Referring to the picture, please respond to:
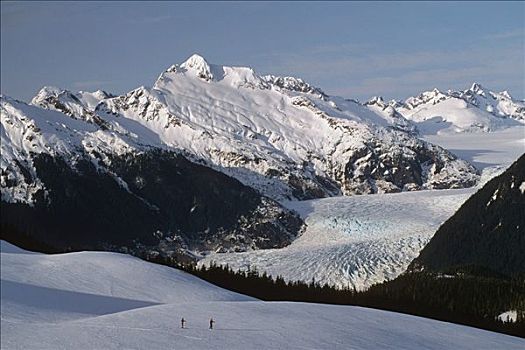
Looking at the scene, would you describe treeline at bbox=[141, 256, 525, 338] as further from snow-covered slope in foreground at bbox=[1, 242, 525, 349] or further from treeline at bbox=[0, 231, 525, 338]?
snow-covered slope in foreground at bbox=[1, 242, 525, 349]

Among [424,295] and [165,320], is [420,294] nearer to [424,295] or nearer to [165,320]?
[424,295]

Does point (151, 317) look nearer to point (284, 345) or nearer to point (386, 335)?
point (284, 345)

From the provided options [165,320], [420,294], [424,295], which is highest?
[420,294]

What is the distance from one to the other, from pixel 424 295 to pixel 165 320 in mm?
84646

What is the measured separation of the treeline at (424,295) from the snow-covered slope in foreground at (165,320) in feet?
117

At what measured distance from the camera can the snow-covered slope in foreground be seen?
5428 cm

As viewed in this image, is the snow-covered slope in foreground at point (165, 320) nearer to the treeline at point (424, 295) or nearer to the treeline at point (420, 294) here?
the treeline at point (424, 295)

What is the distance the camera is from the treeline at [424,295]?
12488 cm

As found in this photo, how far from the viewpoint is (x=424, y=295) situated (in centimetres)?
13725

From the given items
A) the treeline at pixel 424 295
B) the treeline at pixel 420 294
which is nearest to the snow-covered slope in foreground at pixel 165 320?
the treeline at pixel 424 295

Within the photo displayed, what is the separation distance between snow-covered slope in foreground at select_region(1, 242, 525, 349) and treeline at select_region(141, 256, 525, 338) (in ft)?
117

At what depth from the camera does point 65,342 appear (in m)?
52.7

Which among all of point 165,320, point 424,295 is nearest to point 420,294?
point 424,295

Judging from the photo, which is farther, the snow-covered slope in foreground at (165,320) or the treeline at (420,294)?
the treeline at (420,294)
